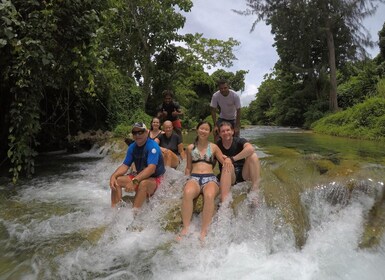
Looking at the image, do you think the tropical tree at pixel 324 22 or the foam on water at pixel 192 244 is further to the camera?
the tropical tree at pixel 324 22

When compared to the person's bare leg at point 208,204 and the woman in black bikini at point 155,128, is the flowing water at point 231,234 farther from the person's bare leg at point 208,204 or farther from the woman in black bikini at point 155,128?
the woman in black bikini at point 155,128

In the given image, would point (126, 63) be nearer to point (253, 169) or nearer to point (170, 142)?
point (170, 142)

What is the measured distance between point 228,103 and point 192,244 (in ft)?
11.0

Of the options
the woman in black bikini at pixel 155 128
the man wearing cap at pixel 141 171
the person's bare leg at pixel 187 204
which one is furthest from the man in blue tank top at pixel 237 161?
the woman in black bikini at pixel 155 128

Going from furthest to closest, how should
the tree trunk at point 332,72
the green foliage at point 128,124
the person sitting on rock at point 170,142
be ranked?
the tree trunk at point 332,72
the green foliage at point 128,124
the person sitting on rock at point 170,142

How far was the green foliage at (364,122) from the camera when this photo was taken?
1386cm

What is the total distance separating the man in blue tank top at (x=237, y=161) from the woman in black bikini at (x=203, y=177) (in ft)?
0.43

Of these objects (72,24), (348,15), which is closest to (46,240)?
(72,24)

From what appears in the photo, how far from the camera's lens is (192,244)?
407 centimetres

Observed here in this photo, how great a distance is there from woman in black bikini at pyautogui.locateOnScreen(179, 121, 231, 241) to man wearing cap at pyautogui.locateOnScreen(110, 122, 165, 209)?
495 mm

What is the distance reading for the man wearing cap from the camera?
4820mm

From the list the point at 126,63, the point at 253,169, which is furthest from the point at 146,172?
the point at 126,63

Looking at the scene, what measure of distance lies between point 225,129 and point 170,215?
1468 mm

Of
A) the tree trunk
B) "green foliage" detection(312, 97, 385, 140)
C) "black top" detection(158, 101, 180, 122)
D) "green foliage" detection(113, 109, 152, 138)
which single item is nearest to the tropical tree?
the tree trunk
